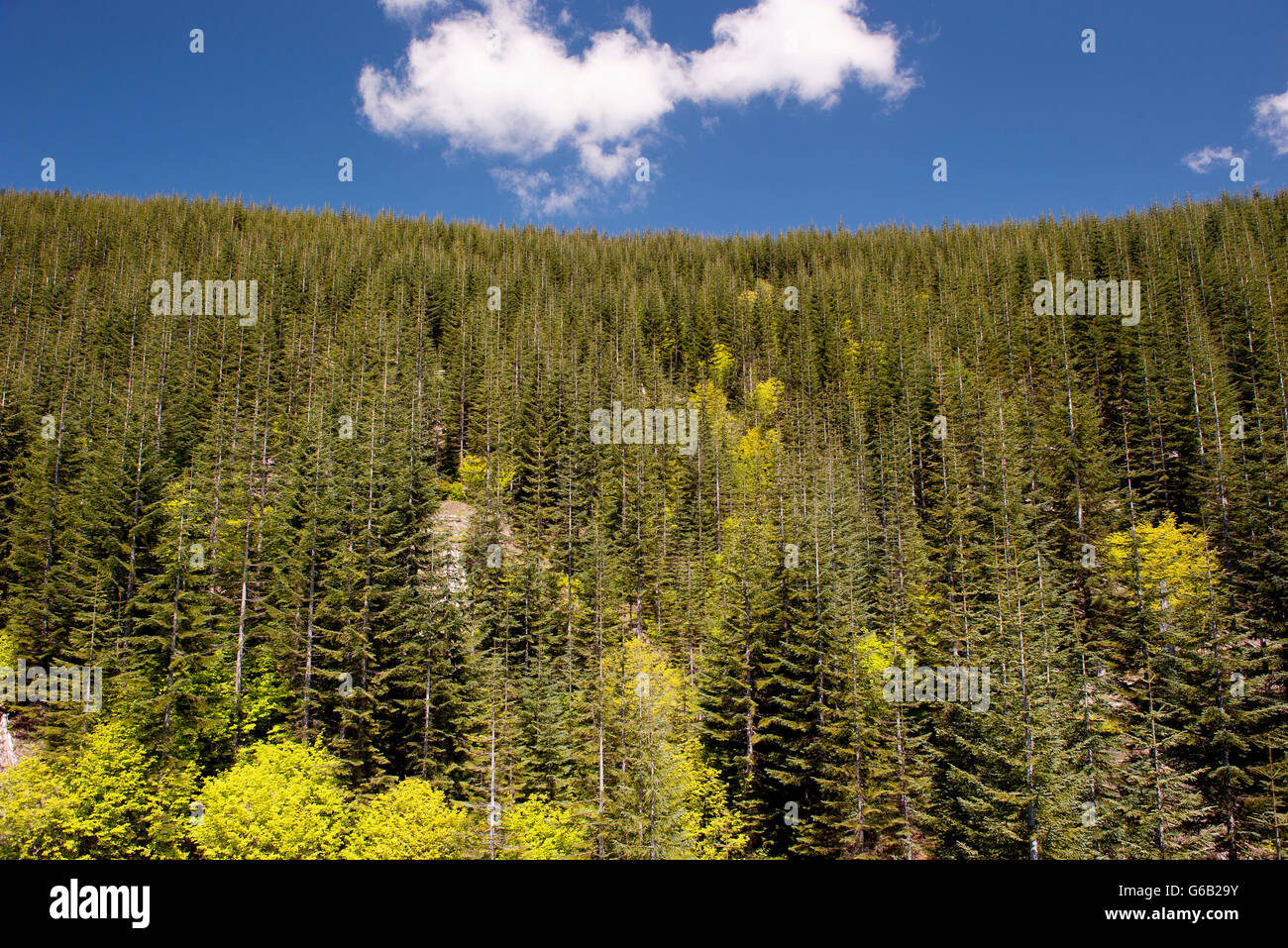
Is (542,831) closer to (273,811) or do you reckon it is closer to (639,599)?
(273,811)

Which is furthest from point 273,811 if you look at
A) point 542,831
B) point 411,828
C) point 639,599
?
point 639,599

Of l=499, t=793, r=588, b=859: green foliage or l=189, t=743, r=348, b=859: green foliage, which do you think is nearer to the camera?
l=189, t=743, r=348, b=859: green foliage

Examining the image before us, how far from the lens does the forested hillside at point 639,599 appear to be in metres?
23.1

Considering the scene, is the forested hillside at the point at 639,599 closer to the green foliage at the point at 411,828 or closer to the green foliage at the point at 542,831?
the green foliage at the point at 411,828

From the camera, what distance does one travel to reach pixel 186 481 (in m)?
29.8

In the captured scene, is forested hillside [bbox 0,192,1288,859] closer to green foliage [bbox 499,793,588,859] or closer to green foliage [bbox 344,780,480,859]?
green foliage [bbox 344,780,480,859]

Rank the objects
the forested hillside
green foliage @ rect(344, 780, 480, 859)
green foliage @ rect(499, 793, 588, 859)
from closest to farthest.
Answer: green foliage @ rect(344, 780, 480, 859) < green foliage @ rect(499, 793, 588, 859) < the forested hillside

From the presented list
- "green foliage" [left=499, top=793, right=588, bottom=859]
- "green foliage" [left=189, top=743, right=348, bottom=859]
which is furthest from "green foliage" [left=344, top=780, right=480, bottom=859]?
"green foliage" [left=499, top=793, right=588, bottom=859]

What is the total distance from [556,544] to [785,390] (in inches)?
2025

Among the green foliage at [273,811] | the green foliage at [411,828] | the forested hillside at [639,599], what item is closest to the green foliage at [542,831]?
the forested hillside at [639,599]

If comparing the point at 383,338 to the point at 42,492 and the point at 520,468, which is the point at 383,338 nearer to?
the point at 520,468

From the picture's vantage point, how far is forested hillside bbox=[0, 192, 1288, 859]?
75.9 ft

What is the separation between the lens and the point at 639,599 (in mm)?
47938

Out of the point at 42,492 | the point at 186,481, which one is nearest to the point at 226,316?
the point at 42,492
